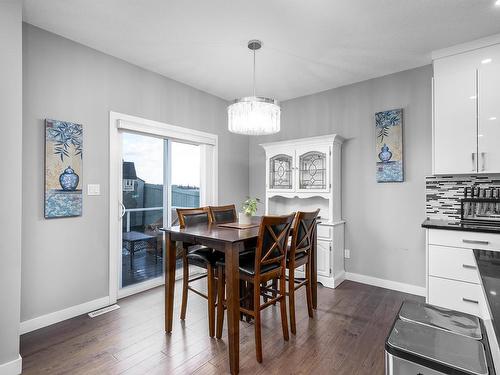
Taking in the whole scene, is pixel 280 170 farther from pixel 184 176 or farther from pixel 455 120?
pixel 455 120

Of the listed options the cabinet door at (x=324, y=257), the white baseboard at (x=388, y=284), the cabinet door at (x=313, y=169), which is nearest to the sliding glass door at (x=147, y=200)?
the cabinet door at (x=313, y=169)

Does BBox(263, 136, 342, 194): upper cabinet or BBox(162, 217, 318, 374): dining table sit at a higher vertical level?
BBox(263, 136, 342, 194): upper cabinet

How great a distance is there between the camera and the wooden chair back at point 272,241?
6.36 feet

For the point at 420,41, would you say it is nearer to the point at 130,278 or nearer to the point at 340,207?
the point at 340,207

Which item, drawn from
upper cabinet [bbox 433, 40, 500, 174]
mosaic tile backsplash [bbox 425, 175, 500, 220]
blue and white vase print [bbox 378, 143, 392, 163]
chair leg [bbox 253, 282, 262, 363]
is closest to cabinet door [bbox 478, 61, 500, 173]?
upper cabinet [bbox 433, 40, 500, 174]

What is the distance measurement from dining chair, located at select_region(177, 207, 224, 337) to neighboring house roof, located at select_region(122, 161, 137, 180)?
1.03 m

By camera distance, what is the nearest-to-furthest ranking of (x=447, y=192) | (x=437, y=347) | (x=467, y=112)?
1. (x=437, y=347)
2. (x=467, y=112)
3. (x=447, y=192)

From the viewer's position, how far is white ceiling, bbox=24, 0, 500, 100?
2141 millimetres

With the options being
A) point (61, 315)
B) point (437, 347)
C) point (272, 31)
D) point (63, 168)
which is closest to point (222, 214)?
point (63, 168)

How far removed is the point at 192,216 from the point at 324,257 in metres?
1.76

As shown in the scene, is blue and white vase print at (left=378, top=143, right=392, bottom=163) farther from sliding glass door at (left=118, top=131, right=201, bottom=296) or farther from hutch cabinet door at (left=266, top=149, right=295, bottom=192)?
sliding glass door at (left=118, top=131, right=201, bottom=296)

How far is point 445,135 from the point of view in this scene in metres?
2.72

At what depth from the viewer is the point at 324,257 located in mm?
3455

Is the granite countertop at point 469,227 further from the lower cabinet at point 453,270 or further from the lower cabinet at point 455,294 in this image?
the lower cabinet at point 455,294
